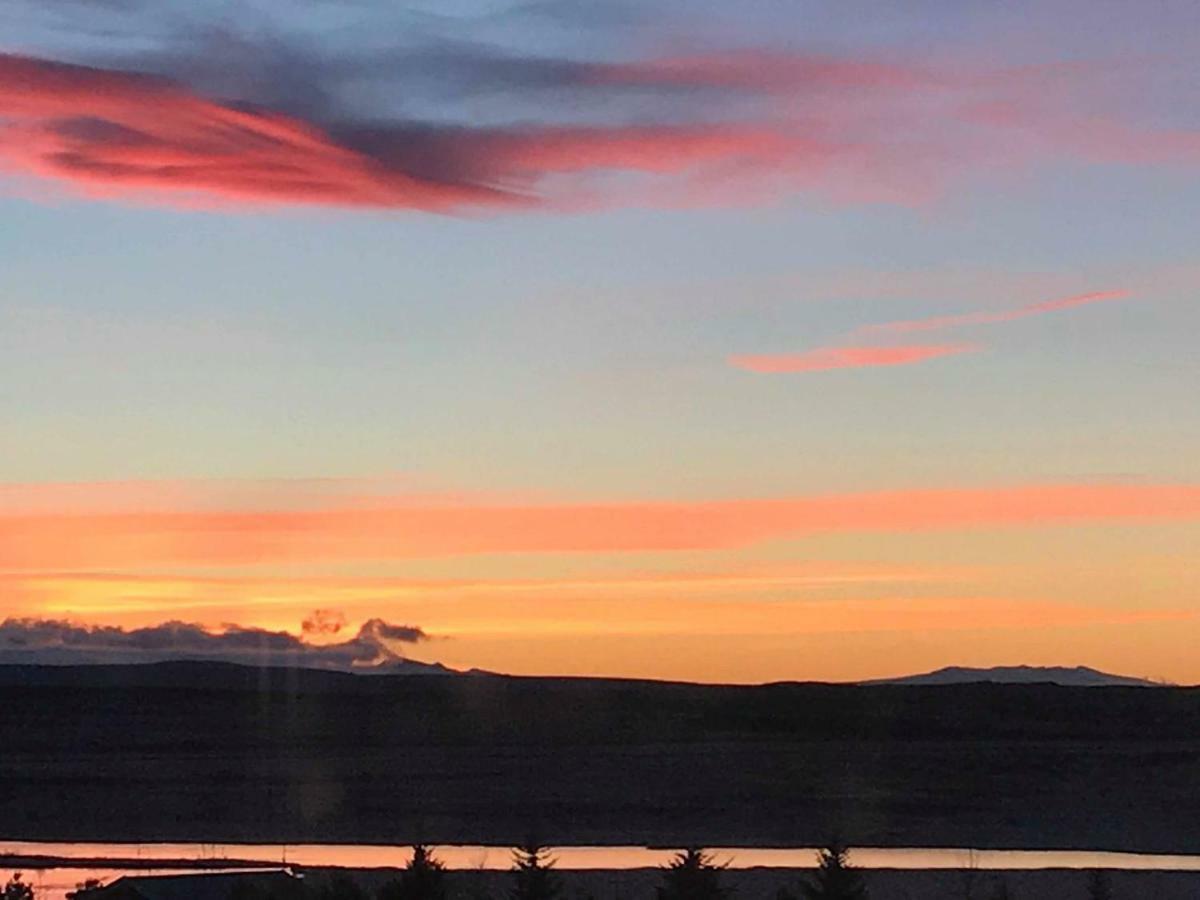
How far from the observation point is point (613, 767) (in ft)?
276

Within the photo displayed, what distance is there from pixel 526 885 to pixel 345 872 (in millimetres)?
15176

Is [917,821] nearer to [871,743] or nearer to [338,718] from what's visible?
[871,743]

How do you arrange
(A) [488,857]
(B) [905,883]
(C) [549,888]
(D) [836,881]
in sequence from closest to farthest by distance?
(D) [836,881] < (C) [549,888] < (B) [905,883] < (A) [488,857]

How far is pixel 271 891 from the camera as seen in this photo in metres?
36.7

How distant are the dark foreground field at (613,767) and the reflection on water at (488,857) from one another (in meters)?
2.17

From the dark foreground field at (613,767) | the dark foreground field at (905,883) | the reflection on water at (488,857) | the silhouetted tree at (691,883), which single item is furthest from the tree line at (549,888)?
the dark foreground field at (613,767)

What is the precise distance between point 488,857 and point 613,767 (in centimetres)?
2588

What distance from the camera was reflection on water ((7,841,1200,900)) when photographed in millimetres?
54688

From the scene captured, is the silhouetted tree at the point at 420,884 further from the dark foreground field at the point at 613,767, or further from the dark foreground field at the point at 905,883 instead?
the dark foreground field at the point at 613,767

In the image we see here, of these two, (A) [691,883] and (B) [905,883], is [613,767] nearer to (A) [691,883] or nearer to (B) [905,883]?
(B) [905,883]

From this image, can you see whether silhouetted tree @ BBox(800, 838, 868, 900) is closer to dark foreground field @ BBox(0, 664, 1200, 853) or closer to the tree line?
the tree line

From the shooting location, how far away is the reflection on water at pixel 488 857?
54688 mm

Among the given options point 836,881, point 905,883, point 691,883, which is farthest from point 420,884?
point 905,883

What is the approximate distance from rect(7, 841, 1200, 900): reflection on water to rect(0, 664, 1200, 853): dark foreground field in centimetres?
217
